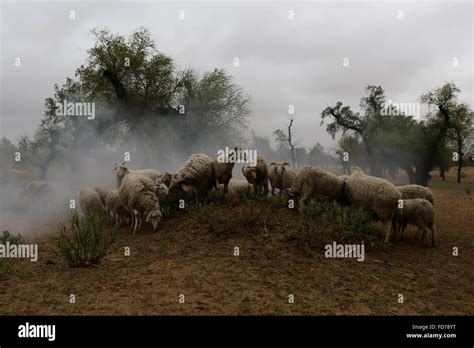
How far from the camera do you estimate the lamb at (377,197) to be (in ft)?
31.0

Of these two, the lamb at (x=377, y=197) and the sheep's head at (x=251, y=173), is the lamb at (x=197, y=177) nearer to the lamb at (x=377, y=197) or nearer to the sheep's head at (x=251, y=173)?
the sheep's head at (x=251, y=173)

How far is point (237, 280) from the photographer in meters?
6.47

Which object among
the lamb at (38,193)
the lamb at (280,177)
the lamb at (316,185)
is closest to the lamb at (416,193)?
the lamb at (316,185)

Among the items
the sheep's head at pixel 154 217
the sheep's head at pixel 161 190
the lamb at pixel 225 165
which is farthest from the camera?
the lamb at pixel 225 165

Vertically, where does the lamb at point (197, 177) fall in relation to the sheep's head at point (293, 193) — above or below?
above

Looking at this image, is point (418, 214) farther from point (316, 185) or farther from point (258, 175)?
point (258, 175)

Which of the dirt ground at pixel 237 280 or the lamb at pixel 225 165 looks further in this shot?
the lamb at pixel 225 165

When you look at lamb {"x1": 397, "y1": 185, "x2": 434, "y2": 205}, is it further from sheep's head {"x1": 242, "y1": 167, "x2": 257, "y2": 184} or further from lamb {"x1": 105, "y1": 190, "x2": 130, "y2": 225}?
lamb {"x1": 105, "y1": 190, "x2": 130, "y2": 225}

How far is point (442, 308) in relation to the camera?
596cm

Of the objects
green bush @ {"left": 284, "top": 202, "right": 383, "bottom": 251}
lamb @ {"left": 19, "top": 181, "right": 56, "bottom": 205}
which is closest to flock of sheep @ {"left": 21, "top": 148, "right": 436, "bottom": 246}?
green bush @ {"left": 284, "top": 202, "right": 383, "bottom": 251}

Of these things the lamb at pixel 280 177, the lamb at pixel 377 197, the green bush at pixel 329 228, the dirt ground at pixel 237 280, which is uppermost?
the lamb at pixel 280 177

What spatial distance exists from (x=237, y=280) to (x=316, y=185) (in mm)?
4829

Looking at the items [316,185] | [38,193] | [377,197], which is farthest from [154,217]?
[38,193]

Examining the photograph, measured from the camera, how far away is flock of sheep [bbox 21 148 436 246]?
962cm
